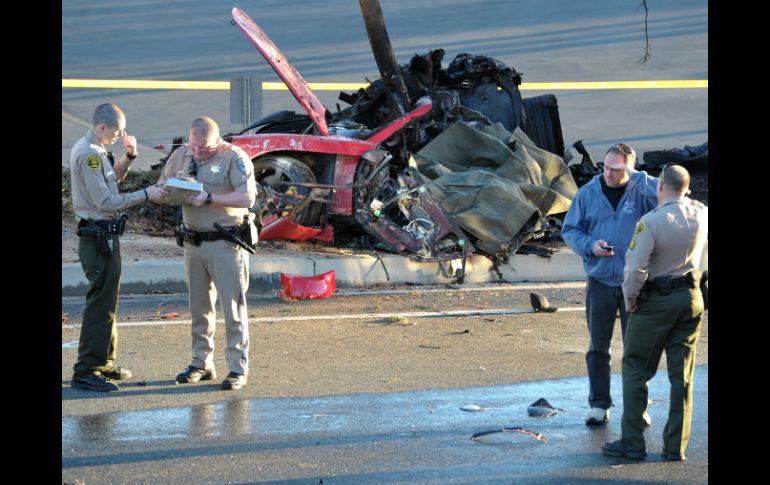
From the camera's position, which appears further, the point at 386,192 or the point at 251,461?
the point at 386,192

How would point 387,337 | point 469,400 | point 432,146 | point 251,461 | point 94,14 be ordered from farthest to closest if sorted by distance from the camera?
point 94,14
point 432,146
point 387,337
point 469,400
point 251,461

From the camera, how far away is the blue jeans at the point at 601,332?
672 centimetres

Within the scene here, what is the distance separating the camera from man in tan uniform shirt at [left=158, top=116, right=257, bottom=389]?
7.36 metres

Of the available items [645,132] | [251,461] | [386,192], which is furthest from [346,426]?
[645,132]

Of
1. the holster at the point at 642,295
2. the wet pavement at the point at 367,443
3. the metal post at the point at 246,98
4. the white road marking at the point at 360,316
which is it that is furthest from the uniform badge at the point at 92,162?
the metal post at the point at 246,98

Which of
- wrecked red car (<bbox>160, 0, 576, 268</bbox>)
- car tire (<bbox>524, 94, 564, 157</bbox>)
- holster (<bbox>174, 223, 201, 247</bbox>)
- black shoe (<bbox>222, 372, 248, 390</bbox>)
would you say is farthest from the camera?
car tire (<bbox>524, 94, 564, 157</bbox>)

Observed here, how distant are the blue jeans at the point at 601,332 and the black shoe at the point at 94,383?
126 inches

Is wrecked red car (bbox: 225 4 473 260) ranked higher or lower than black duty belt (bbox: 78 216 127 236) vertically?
higher

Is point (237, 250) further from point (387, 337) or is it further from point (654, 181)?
point (654, 181)

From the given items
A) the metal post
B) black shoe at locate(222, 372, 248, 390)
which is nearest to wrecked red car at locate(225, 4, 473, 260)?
the metal post

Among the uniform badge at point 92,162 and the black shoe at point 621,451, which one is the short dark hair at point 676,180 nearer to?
the black shoe at point 621,451

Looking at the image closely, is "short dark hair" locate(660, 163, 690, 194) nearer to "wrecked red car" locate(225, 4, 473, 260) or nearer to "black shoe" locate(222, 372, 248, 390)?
"black shoe" locate(222, 372, 248, 390)

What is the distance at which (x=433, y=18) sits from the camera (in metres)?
25.7
